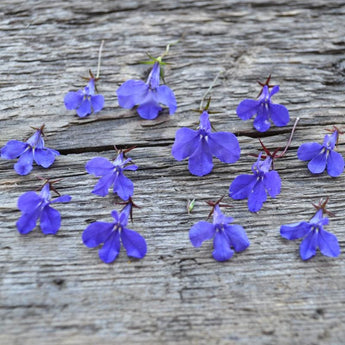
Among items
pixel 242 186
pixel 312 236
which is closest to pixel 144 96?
pixel 242 186

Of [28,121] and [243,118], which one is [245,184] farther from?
[28,121]

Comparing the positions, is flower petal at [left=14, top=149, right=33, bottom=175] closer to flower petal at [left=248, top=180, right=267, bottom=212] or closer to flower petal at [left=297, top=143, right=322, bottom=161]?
flower petal at [left=248, top=180, right=267, bottom=212]

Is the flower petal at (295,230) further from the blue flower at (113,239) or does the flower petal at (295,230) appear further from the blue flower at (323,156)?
the blue flower at (113,239)

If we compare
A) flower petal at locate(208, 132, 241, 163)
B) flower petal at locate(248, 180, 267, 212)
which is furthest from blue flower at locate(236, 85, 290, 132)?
flower petal at locate(248, 180, 267, 212)

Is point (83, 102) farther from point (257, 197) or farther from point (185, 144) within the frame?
point (257, 197)

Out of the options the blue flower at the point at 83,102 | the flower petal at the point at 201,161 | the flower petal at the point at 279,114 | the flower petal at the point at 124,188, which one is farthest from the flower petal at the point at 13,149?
the flower petal at the point at 279,114

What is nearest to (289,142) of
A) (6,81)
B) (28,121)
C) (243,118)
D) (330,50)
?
(243,118)
